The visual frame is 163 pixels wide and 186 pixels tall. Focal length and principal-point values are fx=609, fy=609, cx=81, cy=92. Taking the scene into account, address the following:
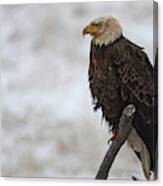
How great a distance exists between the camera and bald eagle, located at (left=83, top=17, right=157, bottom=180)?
2.15 metres

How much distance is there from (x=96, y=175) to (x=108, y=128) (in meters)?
0.17

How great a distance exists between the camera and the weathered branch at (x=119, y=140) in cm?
217

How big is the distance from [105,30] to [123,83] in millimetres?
201

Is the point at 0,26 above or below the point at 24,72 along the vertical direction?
above

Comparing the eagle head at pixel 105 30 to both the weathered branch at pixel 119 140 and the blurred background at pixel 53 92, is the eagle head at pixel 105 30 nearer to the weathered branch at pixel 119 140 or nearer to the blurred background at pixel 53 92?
the blurred background at pixel 53 92

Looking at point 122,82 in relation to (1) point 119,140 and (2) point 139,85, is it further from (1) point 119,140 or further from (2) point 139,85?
(1) point 119,140

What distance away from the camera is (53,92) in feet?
7.29

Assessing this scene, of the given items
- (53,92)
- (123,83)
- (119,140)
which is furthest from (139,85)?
(53,92)

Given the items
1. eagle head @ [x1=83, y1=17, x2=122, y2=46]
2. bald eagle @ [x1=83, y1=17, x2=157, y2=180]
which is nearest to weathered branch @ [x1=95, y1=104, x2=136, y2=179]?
bald eagle @ [x1=83, y1=17, x2=157, y2=180]

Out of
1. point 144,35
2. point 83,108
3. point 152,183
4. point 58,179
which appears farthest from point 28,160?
point 144,35

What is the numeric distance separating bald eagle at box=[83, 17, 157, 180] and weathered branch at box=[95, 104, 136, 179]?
16 millimetres

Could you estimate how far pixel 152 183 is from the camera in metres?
2.15

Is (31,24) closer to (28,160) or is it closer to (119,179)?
(28,160)

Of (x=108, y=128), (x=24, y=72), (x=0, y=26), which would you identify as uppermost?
(x=0, y=26)
